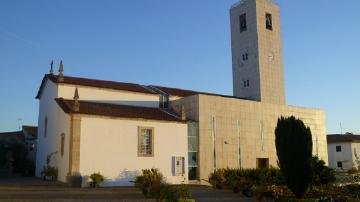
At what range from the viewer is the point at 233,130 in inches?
1276

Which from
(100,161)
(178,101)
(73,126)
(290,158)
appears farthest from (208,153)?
(290,158)

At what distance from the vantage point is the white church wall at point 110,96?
95.9 ft

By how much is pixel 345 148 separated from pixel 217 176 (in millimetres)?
43243

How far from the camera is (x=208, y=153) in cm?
3030

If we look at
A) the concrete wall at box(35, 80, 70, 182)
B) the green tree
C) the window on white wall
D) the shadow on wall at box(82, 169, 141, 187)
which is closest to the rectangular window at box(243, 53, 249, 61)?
the window on white wall

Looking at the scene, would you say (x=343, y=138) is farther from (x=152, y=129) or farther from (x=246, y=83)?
(x=152, y=129)

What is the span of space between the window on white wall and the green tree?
12263 millimetres

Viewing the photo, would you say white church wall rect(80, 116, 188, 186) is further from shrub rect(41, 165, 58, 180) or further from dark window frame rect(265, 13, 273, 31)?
dark window frame rect(265, 13, 273, 31)

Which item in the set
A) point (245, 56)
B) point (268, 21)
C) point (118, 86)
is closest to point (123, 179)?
point (118, 86)

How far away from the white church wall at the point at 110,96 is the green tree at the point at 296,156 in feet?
55.6

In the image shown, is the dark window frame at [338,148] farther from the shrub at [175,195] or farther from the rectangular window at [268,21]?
the shrub at [175,195]

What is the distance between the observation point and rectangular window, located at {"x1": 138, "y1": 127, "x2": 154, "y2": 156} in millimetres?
27048

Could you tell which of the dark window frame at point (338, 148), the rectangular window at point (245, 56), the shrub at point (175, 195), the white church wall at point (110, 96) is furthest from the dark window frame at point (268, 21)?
the shrub at point (175, 195)

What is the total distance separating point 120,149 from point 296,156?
13.0m
